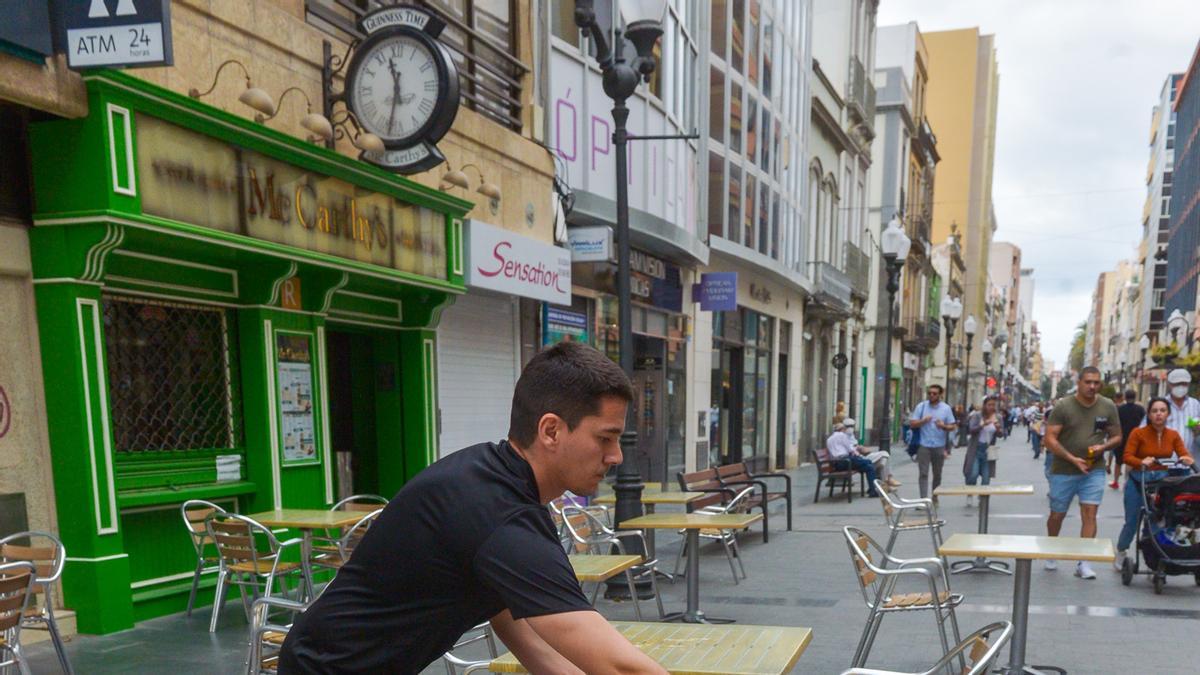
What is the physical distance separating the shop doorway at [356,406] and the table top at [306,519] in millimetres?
2293

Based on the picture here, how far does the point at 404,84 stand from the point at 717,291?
359 inches

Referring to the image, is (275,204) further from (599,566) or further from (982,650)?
(982,650)

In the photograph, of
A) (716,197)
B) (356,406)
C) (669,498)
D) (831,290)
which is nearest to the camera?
(669,498)

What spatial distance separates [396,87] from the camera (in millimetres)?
7234

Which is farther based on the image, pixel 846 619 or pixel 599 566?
pixel 846 619

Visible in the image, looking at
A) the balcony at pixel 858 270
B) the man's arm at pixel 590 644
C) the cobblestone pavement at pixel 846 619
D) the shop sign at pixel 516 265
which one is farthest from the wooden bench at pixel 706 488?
the balcony at pixel 858 270

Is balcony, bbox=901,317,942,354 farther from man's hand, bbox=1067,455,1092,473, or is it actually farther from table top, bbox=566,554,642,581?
table top, bbox=566,554,642,581

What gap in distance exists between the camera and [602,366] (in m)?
1.70

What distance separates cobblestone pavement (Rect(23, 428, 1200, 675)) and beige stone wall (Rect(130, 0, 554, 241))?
3771 millimetres

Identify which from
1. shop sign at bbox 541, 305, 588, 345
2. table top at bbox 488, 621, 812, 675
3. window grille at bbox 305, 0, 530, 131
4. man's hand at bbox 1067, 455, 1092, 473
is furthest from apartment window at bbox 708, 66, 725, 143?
table top at bbox 488, 621, 812, 675

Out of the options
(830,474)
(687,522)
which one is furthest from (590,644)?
(830,474)

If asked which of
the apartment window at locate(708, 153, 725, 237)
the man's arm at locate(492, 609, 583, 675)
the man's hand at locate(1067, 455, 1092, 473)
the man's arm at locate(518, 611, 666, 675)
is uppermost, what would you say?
the apartment window at locate(708, 153, 725, 237)

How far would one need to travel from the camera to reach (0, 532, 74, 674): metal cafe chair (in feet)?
14.5

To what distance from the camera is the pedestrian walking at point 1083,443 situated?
299 inches
